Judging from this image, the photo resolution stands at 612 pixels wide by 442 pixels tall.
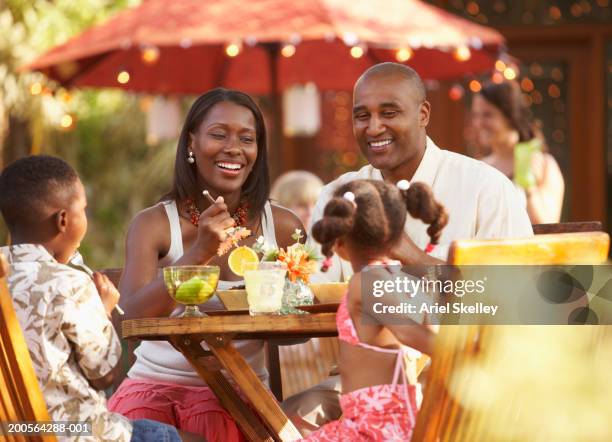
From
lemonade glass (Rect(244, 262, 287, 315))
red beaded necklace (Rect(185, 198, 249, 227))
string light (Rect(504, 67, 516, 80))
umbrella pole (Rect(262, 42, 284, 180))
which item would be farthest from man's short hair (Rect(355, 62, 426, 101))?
umbrella pole (Rect(262, 42, 284, 180))

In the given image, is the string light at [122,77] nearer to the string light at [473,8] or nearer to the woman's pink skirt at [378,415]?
the string light at [473,8]

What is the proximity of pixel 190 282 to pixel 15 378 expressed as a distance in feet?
1.94

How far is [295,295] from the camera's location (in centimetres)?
381

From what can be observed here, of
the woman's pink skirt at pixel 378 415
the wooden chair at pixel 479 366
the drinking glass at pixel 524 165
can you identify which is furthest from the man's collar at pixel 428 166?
the drinking glass at pixel 524 165

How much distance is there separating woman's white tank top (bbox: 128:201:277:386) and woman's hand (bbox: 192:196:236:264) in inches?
11.8

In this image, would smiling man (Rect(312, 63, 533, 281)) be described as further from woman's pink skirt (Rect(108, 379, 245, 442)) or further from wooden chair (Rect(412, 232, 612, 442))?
wooden chair (Rect(412, 232, 612, 442))

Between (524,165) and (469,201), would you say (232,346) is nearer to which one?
(469,201)

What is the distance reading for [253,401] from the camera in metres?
3.80

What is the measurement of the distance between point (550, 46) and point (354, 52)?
281 centimetres

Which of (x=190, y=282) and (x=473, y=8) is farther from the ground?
(x=473, y=8)

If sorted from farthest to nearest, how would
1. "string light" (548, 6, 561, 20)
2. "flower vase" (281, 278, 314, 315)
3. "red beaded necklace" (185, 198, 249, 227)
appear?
"string light" (548, 6, 561, 20) < "red beaded necklace" (185, 198, 249, 227) < "flower vase" (281, 278, 314, 315)

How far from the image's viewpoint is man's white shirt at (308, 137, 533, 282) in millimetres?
4402

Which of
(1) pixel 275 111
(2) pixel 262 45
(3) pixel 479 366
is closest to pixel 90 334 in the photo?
(3) pixel 479 366

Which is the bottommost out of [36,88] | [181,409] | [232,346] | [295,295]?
[181,409]
